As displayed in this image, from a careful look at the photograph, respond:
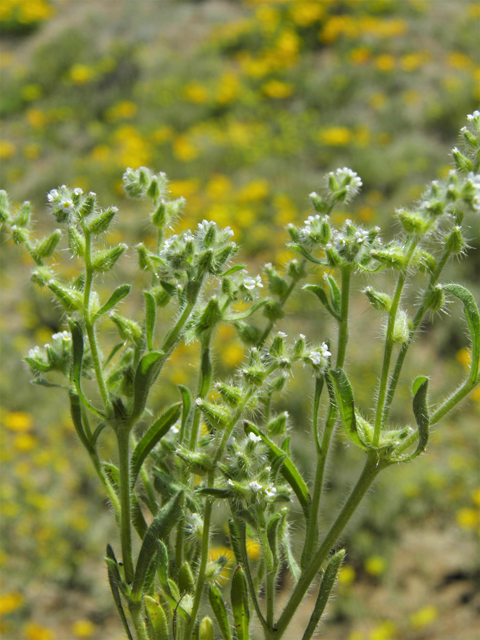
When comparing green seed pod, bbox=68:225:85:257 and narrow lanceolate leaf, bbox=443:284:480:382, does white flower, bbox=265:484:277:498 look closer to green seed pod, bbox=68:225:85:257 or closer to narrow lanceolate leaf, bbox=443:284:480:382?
narrow lanceolate leaf, bbox=443:284:480:382

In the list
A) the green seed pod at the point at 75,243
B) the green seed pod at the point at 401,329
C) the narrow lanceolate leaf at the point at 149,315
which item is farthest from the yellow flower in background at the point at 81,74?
the green seed pod at the point at 401,329

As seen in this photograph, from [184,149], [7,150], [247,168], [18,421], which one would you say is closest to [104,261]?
[18,421]

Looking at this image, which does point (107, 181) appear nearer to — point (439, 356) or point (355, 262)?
point (439, 356)

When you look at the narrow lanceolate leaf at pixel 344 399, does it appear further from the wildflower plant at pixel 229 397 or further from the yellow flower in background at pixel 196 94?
the yellow flower in background at pixel 196 94

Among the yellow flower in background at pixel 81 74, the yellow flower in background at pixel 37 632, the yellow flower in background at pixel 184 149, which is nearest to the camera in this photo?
the yellow flower in background at pixel 37 632

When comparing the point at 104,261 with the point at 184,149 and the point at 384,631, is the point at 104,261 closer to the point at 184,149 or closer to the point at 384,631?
the point at 384,631

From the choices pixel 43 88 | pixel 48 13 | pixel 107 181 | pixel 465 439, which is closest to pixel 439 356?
pixel 465 439
